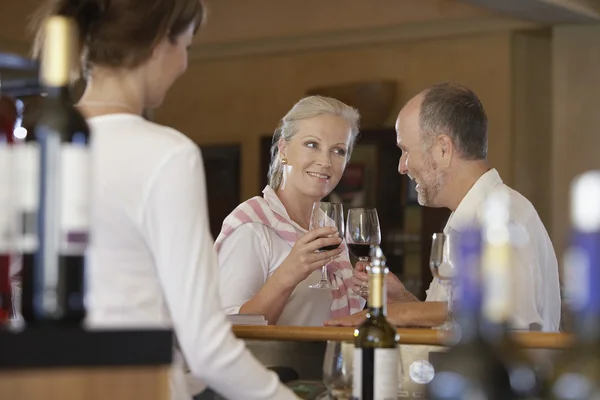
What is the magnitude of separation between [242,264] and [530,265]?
0.93 metres

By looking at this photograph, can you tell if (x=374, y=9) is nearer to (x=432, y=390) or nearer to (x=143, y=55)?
(x=143, y=55)

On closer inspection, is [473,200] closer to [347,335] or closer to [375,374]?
[347,335]

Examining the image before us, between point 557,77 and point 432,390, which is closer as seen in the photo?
point 432,390

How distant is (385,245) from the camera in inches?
316

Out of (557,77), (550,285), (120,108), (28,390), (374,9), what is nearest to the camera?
(28,390)

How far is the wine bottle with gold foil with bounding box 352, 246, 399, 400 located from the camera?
202 cm

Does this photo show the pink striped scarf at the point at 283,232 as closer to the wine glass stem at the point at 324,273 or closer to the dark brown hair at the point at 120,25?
the wine glass stem at the point at 324,273

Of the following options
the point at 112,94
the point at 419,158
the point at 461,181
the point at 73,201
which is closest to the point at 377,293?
the point at 112,94

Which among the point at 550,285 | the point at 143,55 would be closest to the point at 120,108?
the point at 143,55

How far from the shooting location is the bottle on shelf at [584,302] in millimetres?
1232

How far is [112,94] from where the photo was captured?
6.72ft

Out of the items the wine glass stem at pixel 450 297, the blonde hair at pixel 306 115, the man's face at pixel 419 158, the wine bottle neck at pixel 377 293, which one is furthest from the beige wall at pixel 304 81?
the wine bottle neck at pixel 377 293

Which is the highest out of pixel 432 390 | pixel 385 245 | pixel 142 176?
pixel 142 176

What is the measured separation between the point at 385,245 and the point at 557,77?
1.72 metres
